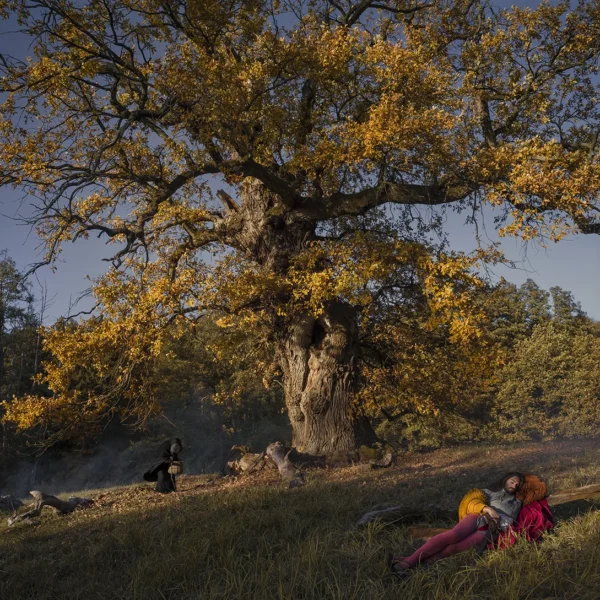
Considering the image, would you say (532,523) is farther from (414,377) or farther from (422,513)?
(414,377)

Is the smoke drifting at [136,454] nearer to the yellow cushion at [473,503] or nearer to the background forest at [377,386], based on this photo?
the background forest at [377,386]

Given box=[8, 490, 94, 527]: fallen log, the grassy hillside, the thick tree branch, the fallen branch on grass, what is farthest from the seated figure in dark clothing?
the thick tree branch

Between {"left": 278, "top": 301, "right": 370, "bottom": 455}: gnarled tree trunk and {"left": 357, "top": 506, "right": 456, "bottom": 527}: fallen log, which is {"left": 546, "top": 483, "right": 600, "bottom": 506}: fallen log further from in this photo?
{"left": 278, "top": 301, "right": 370, "bottom": 455}: gnarled tree trunk

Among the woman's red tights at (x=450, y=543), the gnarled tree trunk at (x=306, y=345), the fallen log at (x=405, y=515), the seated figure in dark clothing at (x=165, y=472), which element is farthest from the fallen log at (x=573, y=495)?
the gnarled tree trunk at (x=306, y=345)

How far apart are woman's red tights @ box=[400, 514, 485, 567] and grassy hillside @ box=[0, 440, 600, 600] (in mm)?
116

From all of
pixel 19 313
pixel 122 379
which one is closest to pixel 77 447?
pixel 19 313

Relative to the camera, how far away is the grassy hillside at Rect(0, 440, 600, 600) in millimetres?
4398

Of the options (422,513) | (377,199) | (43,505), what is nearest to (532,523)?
(422,513)

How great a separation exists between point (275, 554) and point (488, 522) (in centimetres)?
208

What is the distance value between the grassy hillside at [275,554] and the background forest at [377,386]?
176 inches

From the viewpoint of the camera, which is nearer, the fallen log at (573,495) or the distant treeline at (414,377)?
the fallen log at (573,495)

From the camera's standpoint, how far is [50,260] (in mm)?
12305

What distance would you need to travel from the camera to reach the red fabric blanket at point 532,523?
5.39 metres

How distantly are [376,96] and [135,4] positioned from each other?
223 inches
